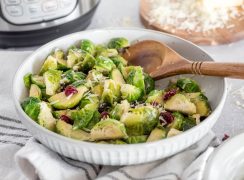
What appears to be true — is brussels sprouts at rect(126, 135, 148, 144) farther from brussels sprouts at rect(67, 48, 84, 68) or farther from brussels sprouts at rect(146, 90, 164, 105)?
brussels sprouts at rect(67, 48, 84, 68)

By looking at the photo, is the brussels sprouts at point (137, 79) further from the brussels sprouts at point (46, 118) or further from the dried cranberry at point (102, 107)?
the brussels sprouts at point (46, 118)

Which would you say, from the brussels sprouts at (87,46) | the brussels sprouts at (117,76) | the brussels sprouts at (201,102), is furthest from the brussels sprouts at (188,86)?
the brussels sprouts at (87,46)

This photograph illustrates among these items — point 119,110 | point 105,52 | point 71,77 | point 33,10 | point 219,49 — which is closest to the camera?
point 119,110

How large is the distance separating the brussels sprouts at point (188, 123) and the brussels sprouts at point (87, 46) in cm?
31

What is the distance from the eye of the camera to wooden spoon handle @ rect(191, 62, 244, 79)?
3.32 ft

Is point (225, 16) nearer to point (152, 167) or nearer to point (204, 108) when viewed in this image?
point (204, 108)

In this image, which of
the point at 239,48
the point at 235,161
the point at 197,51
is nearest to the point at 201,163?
the point at 235,161

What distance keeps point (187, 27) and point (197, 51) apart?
1.06 feet

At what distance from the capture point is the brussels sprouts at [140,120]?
0.94 meters

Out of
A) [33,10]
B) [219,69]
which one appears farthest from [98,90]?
[33,10]

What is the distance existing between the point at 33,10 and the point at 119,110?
468 millimetres

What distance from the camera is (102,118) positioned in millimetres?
966

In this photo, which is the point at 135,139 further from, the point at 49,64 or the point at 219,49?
the point at 219,49

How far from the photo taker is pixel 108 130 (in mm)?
908
